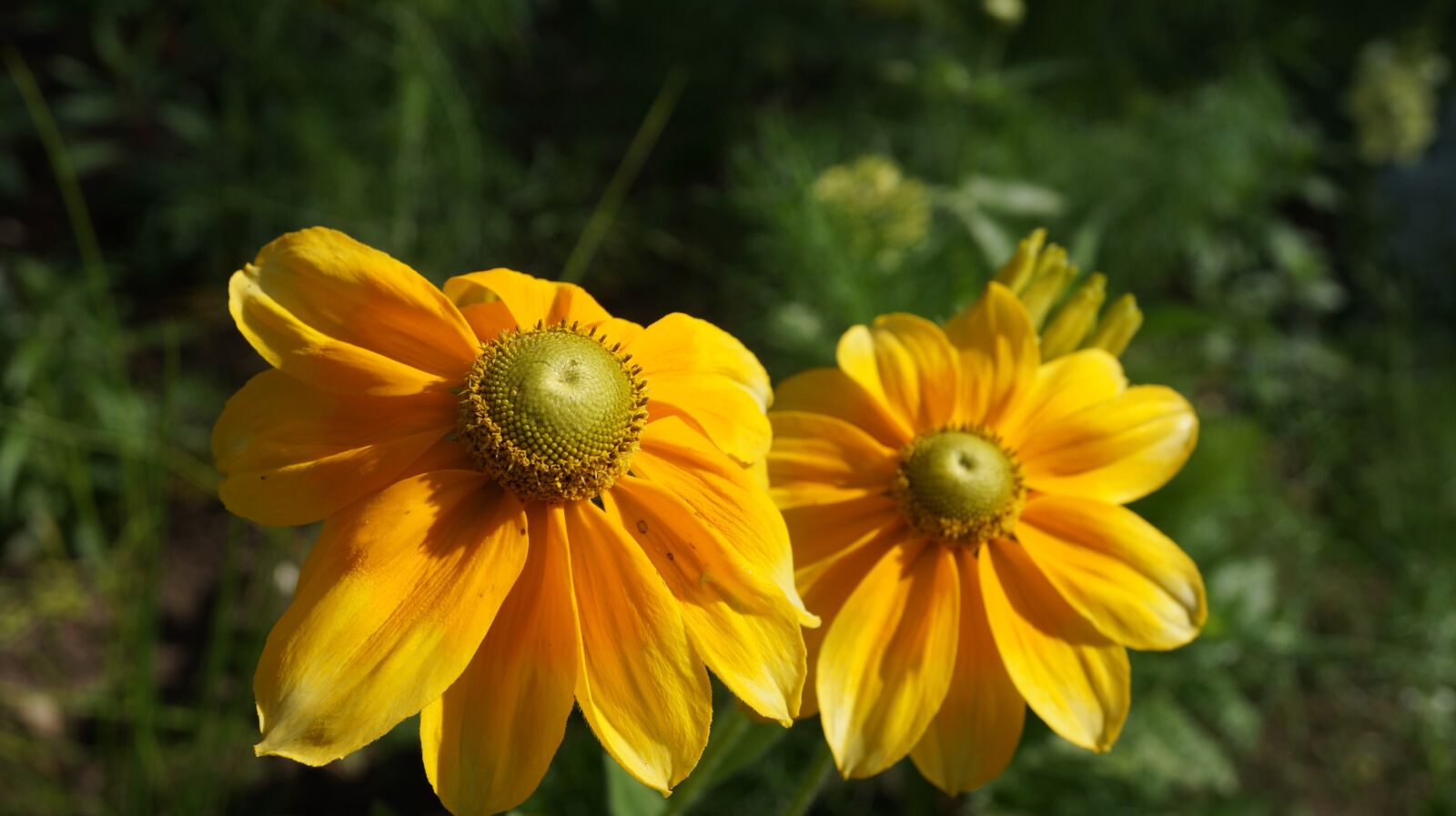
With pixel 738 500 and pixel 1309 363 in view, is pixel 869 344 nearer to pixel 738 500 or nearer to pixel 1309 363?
pixel 738 500

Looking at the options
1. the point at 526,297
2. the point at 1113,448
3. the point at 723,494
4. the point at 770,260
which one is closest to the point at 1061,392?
the point at 1113,448

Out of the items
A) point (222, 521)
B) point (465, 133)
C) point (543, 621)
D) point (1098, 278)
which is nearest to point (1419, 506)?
point (1098, 278)

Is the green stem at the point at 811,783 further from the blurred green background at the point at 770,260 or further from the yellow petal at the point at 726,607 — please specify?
the blurred green background at the point at 770,260

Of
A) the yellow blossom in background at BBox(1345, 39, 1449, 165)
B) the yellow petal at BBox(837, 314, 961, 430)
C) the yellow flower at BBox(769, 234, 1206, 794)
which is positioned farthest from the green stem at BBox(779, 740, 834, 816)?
the yellow blossom in background at BBox(1345, 39, 1449, 165)

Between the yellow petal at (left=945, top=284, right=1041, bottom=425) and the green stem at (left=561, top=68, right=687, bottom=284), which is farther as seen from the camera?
the green stem at (left=561, top=68, right=687, bottom=284)

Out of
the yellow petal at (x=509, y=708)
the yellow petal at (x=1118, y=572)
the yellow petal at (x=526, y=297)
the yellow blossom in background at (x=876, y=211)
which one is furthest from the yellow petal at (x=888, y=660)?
the yellow blossom in background at (x=876, y=211)

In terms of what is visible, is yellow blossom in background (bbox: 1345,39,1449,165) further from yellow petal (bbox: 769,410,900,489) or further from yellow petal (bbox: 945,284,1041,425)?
yellow petal (bbox: 769,410,900,489)

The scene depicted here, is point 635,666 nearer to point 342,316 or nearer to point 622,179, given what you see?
point 342,316
